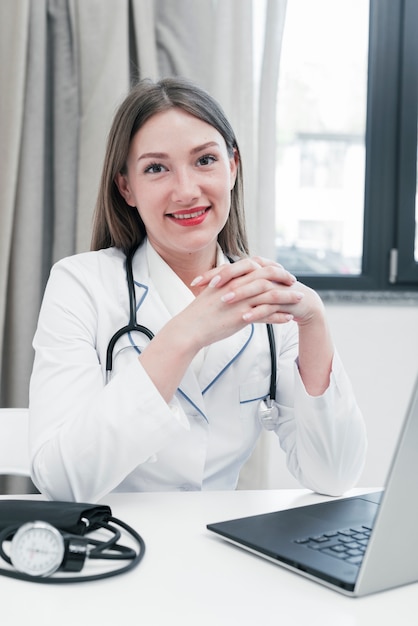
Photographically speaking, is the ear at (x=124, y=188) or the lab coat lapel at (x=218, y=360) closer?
the lab coat lapel at (x=218, y=360)

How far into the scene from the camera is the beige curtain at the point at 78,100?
7.11ft

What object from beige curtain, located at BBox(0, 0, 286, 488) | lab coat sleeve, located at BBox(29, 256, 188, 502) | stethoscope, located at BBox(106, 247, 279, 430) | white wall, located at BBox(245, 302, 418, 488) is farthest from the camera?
white wall, located at BBox(245, 302, 418, 488)

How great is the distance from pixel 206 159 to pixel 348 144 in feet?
4.13

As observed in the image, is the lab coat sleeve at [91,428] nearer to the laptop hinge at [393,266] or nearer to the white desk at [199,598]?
the white desk at [199,598]

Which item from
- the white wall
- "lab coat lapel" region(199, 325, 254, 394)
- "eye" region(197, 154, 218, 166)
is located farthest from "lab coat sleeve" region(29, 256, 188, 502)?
the white wall

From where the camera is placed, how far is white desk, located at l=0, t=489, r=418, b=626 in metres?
0.70

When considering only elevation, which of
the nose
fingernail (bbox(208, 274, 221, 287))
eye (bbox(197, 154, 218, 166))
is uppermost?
eye (bbox(197, 154, 218, 166))

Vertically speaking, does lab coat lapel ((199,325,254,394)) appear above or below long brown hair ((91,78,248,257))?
below

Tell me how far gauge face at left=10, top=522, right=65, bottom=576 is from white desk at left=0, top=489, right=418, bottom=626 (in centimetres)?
2

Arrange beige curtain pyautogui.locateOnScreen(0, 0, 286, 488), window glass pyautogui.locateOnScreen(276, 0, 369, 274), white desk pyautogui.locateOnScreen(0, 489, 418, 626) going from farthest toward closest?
window glass pyautogui.locateOnScreen(276, 0, 369, 274)
beige curtain pyautogui.locateOnScreen(0, 0, 286, 488)
white desk pyautogui.locateOnScreen(0, 489, 418, 626)

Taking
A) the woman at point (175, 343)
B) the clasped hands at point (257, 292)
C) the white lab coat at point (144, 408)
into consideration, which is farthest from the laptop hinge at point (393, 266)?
the clasped hands at point (257, 292)

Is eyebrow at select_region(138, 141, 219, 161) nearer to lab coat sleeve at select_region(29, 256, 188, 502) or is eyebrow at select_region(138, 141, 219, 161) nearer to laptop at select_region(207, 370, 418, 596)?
lab coat sleeve at select_region(29, 256, 188, 502)

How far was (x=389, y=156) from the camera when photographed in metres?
2.55

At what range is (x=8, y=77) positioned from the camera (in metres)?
2.15
